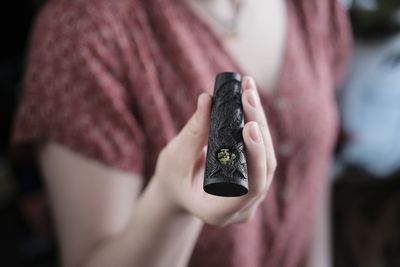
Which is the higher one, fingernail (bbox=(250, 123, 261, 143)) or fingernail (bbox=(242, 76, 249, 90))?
fingernail (bbox=(242, 76, 249, 90))

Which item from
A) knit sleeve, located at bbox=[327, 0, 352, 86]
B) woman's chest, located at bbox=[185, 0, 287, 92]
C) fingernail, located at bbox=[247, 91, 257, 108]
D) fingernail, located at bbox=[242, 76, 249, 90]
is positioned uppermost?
knit sleeve, located at bbox=[327, 0, 352, 86]

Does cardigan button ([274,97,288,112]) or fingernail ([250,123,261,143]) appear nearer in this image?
fingernail ([250,123,261,143])

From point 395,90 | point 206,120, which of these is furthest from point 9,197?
point 395,90

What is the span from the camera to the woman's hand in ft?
0.88

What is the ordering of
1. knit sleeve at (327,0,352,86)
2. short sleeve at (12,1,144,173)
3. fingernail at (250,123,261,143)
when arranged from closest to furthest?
fingernail at (250,123,261,143) → short sleeve at (12,1,144,173) → knit sleeve at (327,0,352,86)

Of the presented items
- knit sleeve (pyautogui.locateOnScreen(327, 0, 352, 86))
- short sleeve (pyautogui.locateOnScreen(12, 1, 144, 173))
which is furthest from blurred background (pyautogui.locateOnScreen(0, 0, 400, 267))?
short sleeve (pyautogui.locateOnScreen(12, 1, 144, 173))

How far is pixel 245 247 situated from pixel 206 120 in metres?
0.29

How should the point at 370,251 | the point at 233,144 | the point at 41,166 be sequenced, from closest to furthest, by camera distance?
the point at 233,144, the point at 41,166, the point at 370,251

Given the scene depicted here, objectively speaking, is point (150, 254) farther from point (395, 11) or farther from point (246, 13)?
point (395, 11)

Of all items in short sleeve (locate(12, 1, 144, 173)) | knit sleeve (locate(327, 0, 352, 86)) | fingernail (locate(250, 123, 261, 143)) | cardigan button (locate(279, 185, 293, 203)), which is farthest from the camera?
knit sleeve (locate(327, 0, 352, 86))

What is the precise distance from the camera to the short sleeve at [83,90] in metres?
0.42

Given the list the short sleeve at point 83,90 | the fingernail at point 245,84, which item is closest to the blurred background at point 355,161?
the short sleeve at point 83,90

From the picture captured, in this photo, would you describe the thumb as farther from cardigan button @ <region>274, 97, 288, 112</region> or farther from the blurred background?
the blurred background

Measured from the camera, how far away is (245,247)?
0.51 m
